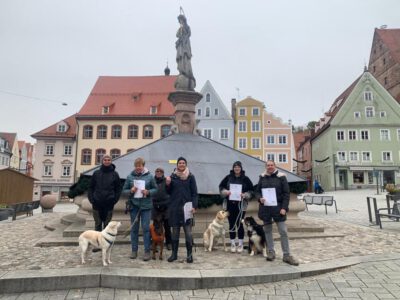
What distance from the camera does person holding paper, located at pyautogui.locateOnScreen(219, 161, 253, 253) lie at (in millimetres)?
6535

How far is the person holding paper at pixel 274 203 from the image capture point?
602 centimetres

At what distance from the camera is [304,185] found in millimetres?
9859

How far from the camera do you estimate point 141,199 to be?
6.09 metres

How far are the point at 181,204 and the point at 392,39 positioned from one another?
→ 196 ft

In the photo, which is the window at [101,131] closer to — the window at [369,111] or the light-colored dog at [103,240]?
the window at [369,111]

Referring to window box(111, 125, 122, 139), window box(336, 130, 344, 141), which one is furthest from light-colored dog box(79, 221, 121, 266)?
window box(336, 130, 344, 141)

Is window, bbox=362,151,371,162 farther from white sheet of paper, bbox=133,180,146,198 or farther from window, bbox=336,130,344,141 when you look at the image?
white sheet of paper, bbox=133,180,146,198

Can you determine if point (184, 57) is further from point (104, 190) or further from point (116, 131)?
point (116, 131)

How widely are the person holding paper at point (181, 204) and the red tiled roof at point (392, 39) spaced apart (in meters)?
54.2

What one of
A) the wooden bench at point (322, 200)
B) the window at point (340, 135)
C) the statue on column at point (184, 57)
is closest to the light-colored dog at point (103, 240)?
the statue on column at point (184, 57)

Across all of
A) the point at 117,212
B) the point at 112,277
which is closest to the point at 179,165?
the point at 112,277

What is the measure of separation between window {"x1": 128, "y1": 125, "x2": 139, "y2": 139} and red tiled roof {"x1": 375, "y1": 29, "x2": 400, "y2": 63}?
38819 mm

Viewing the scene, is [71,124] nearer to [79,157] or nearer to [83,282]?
[79,157]

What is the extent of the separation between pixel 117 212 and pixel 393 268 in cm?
590
